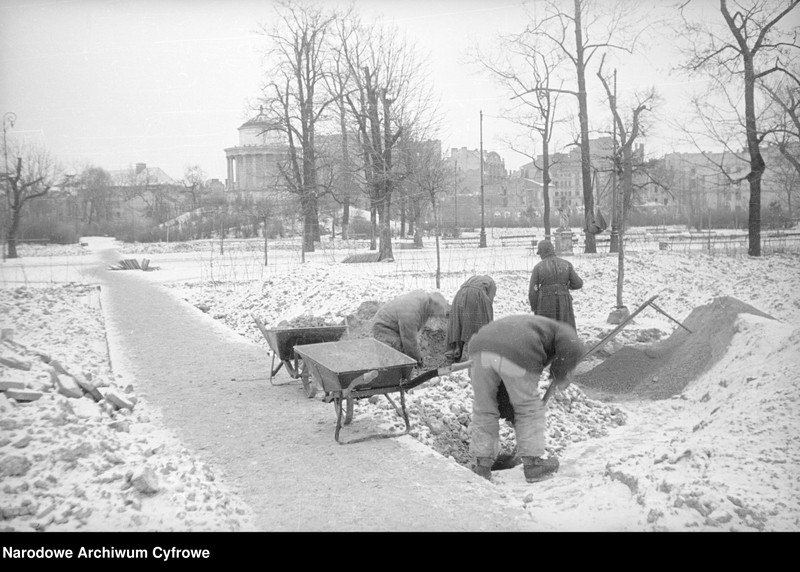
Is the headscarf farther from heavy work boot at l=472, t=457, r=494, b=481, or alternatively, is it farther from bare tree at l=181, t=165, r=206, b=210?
bare tree at l=181, t=165, r=206, b=210

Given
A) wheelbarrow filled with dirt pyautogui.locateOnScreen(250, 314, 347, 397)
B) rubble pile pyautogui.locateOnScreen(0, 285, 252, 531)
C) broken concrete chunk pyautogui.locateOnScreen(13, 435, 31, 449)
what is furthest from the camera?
wheelbarrow filled with dirt pyautogui.locateOnScreen(250, 314, 347, 397)

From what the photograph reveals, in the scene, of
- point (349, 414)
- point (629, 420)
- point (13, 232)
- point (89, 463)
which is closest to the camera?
point (89, 463)

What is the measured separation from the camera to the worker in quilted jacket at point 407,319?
6.88m

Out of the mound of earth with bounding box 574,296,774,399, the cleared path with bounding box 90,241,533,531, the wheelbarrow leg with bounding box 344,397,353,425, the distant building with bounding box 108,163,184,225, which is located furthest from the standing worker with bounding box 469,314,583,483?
the distant building with bounding box 108,163,184,225

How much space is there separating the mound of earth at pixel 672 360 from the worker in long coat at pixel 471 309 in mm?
2288

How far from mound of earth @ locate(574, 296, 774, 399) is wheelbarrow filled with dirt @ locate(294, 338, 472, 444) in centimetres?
365

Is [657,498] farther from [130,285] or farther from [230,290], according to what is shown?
[130,285]

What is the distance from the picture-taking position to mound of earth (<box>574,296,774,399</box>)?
26.1 ft

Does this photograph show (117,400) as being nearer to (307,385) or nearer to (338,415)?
(307,385)

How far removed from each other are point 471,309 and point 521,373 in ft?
8.67

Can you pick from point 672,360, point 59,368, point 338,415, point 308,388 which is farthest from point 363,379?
point 672,360

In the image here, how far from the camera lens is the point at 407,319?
6887mm

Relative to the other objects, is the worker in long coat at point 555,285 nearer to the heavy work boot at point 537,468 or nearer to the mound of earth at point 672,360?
the mound of earth at point 672,360
